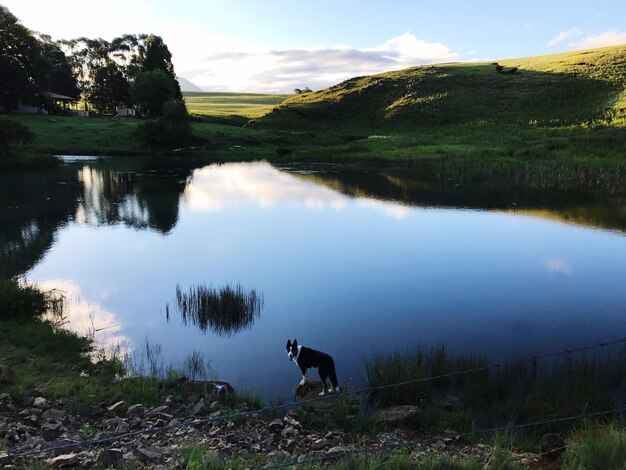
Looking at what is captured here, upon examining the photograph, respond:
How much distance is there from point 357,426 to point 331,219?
76.0 feet

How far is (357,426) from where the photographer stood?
855 cm

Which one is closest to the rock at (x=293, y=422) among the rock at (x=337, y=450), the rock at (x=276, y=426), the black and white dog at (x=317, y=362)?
the rock at (x=276, y=426)

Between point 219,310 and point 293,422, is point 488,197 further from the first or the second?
point 293,422

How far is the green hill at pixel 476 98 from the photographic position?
8775cm

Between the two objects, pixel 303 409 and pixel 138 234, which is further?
pixel 138 234

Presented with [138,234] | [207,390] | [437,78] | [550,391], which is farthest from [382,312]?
[437,78]

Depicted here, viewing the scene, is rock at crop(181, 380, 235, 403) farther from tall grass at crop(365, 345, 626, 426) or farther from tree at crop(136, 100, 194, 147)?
tree at crop(136, 100, 194, 147)

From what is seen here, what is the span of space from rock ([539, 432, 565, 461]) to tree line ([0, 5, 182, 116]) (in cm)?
9123

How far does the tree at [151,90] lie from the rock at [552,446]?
298 ft

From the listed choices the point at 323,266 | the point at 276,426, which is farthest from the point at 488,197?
the point at 276,426

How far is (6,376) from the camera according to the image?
9.13 metres

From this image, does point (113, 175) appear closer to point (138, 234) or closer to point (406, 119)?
point (138, 234)

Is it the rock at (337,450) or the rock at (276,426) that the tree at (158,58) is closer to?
the rock at (276,426)

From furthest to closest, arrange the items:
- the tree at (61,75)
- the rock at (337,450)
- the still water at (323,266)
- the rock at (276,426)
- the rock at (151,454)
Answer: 1. the tree at (61,75)
2. the still water at (323,266)
3. the rock at (276,426)
4. the rock at (337,450)
5. the rock at (151,454)
